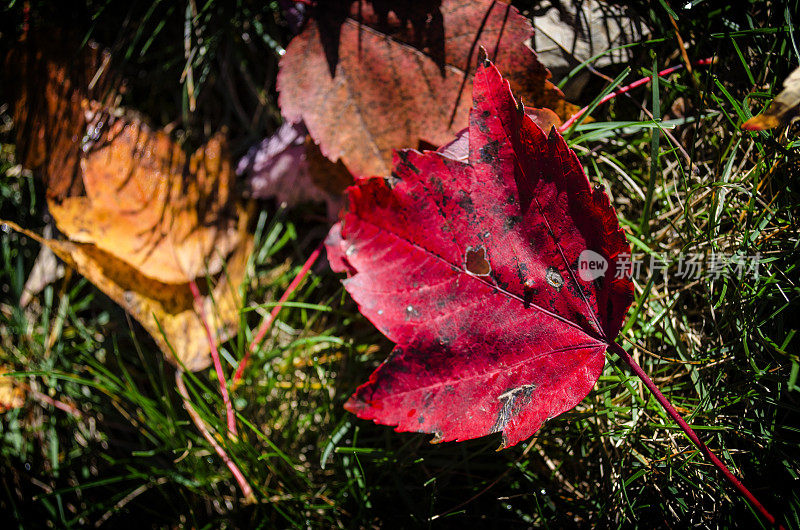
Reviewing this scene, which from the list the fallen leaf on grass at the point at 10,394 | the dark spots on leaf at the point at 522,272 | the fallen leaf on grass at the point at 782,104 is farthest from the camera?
the fallen leaf on grass at the point at 10,394

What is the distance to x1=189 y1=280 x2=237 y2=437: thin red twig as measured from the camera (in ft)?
3.61

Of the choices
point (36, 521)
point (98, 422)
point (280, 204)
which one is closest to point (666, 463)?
point (280, 204)

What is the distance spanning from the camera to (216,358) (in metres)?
1.09

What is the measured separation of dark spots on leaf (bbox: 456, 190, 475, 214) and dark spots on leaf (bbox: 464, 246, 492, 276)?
68 mm

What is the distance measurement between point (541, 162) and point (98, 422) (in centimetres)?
140

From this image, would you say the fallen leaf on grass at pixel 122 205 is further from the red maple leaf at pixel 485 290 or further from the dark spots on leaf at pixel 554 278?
the dark spots on leaf at pixel 554 278

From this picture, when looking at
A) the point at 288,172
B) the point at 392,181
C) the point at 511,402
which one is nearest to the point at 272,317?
the point at 288,172

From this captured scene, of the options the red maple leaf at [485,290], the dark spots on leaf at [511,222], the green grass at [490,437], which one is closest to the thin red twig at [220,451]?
the green grass at [490,437]

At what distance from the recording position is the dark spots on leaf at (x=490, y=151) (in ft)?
2.41

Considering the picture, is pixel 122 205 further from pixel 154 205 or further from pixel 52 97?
pixel 52 97

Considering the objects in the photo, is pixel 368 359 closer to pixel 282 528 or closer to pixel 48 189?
pixel 282 528

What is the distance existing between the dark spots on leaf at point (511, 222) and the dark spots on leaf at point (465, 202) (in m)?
0.06

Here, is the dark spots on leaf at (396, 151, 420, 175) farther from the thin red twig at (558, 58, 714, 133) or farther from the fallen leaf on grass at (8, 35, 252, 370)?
the fallen leaf on grass at (8, 35, 252, 370)

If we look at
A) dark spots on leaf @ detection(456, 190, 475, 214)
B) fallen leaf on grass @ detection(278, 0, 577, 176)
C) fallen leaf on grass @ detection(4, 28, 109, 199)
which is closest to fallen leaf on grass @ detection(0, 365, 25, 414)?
fallen leaf on grass @ detection(4, 28, 109, 199)
